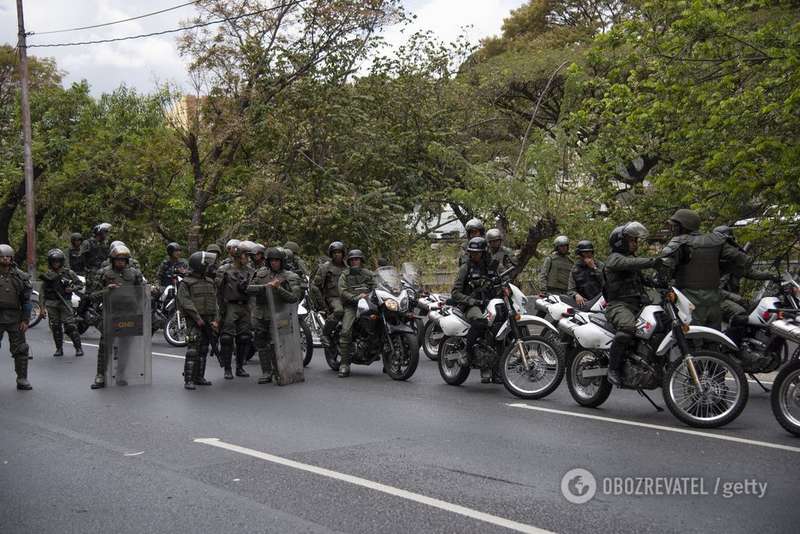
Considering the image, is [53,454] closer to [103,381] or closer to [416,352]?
[103,381]

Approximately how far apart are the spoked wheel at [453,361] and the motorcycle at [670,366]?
177cm

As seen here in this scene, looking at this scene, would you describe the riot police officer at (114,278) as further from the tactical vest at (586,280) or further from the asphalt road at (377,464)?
the tactical vest at (586,280)

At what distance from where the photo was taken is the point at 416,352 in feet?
37.3

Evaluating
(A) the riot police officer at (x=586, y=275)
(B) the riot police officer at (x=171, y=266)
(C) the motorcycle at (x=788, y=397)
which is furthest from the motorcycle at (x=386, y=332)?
(B) the riot police officer at (x=171, y=266)

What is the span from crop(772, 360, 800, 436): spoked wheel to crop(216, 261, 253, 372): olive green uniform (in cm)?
693

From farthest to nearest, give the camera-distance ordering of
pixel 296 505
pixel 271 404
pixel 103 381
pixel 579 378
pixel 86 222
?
pixel 86 222 < pixel 103 381 < pixel 271 404 < pixel 579 378 < pixel 296 505

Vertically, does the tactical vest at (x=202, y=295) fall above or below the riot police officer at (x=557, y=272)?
below

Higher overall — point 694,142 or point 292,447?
point 694,142

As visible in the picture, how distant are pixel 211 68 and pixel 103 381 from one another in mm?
13760

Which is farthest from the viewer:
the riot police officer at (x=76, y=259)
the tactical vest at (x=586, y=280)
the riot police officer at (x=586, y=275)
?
the riot police officer at (x=76, y=259)

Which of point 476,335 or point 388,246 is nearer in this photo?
point 476,335

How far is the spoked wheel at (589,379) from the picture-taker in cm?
902

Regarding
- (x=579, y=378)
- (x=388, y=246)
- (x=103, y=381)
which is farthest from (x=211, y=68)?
(x=579, y=378)

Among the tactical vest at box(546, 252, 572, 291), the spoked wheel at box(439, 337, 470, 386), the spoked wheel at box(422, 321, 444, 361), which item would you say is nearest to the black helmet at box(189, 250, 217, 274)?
the spoked wheel at box(439, 337, 470, 386)
